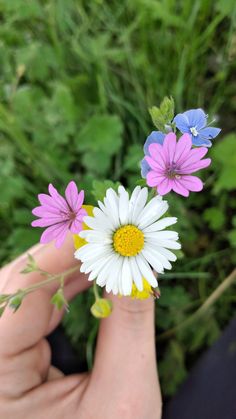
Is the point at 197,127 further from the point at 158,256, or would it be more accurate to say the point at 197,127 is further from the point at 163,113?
the point at 158,256

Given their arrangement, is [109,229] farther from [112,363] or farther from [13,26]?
[13,26]

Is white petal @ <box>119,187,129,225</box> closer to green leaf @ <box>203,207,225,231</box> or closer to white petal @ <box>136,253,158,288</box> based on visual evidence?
white petal @ <box>136,253,158,288</box>

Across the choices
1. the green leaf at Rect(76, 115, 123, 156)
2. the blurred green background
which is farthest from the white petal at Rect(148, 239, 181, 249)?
the green leaf at Rect(76, 115, 123, 156)

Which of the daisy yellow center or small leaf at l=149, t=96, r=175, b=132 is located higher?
small leaf at l=149, t=96, r=175, b=132

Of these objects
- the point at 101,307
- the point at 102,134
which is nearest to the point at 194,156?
the point at 101,307

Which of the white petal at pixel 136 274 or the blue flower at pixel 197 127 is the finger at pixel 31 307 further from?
the blue flower at pixel 197 127

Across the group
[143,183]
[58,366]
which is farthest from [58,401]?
[143,183]

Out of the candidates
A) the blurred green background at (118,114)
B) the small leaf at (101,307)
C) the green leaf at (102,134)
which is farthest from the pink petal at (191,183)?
the green leaf at (102,134)
